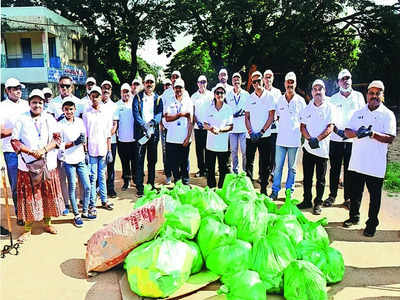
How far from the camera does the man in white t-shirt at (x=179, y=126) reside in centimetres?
592

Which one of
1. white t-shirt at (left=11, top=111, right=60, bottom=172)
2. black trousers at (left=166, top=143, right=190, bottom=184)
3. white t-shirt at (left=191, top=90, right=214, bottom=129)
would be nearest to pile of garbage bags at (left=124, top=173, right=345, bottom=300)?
white t-shirt at (left=11, top=111, right=60, bottom=172)

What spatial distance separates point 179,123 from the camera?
235 inches

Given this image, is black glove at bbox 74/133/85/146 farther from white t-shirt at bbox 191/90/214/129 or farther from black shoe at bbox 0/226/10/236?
white t-shirt at bbox 191/90/214/129

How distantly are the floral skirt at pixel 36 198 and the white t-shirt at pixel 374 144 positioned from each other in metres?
3.53

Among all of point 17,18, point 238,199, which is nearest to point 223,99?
point 238,199

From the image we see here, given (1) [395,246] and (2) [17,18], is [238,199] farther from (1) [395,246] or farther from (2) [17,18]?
(2) [17,18]

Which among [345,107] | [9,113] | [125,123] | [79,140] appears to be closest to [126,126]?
[125,123]

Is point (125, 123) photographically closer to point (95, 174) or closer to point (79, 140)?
point (95, 174)

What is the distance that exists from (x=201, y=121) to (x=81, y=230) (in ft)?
9.31

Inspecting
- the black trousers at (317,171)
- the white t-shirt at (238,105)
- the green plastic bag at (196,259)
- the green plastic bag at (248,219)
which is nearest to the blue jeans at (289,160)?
the black trousers at (317,171)

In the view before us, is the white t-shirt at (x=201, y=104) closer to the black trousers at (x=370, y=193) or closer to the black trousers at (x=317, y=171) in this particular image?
the black trousers at (x=317, y=171)

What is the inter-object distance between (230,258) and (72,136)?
2.56 m

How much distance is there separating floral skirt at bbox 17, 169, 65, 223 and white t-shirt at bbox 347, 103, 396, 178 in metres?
3.53

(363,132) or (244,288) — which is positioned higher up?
(363,132)
